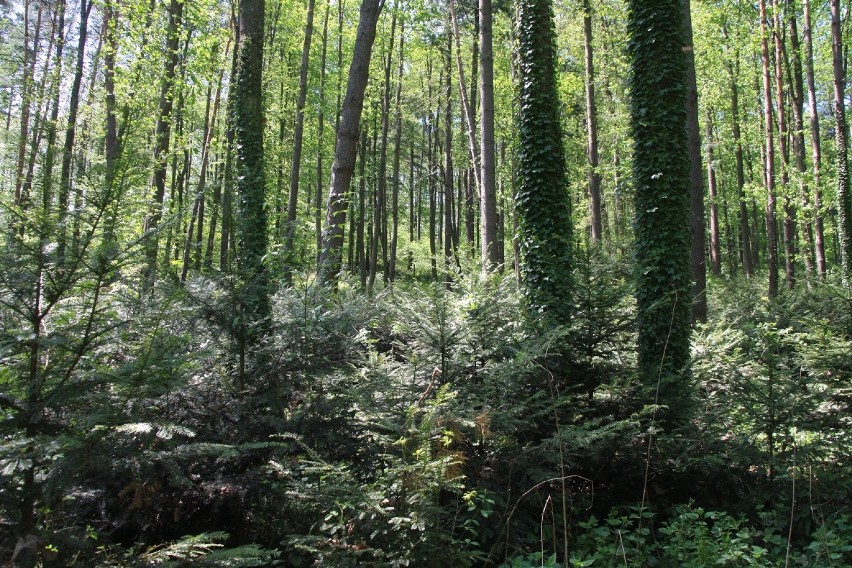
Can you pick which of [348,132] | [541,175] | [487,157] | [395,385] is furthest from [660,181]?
[348,132]

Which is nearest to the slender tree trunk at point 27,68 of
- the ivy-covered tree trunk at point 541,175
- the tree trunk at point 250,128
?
the tree trunk at point 250,128

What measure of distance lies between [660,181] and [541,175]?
1743 millimetres

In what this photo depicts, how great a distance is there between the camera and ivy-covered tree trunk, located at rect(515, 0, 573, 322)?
7.36 meters

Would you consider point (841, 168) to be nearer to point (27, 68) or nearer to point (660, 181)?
point (660, 181)

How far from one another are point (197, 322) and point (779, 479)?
17.6 feet

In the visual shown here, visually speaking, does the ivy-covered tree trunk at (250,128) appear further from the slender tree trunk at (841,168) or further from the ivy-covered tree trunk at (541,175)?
the slender tree trunk at (841,168)

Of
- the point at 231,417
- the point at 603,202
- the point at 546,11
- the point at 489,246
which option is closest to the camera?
the point at 231,417

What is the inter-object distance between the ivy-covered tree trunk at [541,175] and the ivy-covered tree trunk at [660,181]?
1149mm

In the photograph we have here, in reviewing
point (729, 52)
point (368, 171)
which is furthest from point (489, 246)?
point (368, 171)

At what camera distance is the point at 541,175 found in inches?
299

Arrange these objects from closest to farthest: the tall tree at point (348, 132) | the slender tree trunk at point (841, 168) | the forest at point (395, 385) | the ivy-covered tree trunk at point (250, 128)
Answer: the forest at point (395, 385) → the ivy-covered tree trunk at point (250, 128) → the tall tree at point (348, 132) → the slender tree trunk at point (841, 168)

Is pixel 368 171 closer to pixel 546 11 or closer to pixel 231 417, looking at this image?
pixel 546 11

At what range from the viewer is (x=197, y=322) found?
4641mm

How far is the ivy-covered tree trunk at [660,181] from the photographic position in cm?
620
